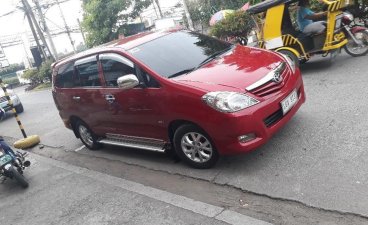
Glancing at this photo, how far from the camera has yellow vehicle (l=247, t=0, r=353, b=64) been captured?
7266 millimetres

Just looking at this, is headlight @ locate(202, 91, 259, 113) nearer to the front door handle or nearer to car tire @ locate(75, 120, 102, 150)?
the front door handle

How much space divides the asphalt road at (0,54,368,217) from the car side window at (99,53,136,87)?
54.7 inches

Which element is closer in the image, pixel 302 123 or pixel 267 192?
pixel 267 192

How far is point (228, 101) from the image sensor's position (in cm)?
416

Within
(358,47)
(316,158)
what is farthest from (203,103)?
(358,47)

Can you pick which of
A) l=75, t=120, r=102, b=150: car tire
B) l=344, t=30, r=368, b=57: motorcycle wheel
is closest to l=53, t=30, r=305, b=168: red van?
l=75, t=120, r=102, b=150: car tire

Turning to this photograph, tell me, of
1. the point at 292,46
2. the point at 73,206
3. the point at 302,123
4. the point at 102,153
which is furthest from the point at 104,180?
the point at 292,46

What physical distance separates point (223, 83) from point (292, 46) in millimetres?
4064

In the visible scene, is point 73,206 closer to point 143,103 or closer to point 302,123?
point 143,103

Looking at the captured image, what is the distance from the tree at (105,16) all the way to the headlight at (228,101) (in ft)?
63.6

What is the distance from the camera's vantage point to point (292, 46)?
7852 millimetres

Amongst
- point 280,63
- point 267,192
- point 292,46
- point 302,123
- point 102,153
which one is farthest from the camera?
point 292,46

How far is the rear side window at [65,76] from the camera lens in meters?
6.68

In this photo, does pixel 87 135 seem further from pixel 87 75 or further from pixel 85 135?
pixel 87 75
